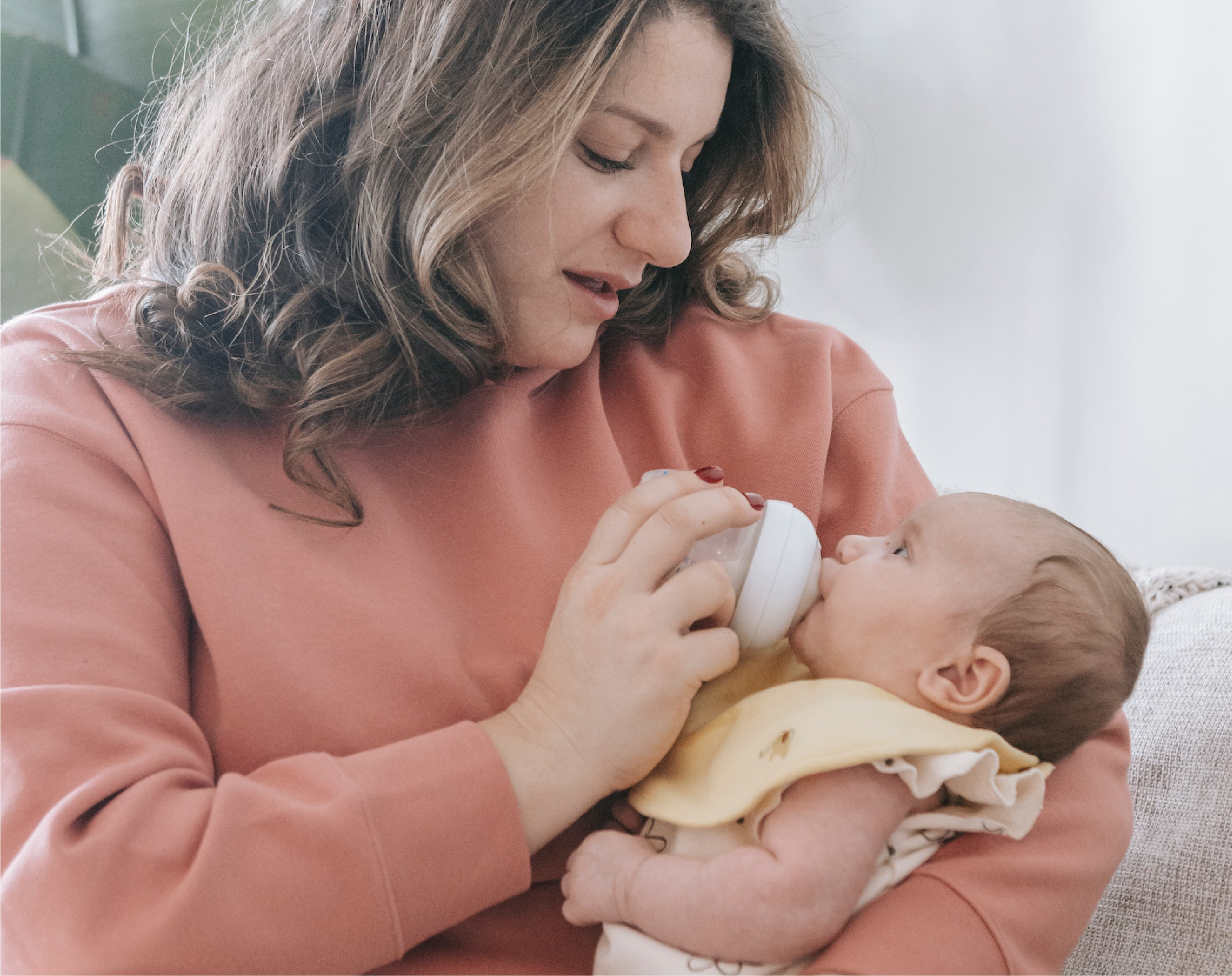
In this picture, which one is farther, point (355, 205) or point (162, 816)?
point (355, 205)

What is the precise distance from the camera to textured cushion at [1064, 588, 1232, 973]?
1.06 meters

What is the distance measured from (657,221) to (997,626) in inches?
21.8

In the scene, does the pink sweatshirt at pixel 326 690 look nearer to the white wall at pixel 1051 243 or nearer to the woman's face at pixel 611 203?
the woman's face at pixel 611 203

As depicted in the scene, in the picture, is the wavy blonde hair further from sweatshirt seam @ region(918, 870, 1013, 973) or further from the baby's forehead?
sweatshirt seam @ region(918, 870, 1013, 973)

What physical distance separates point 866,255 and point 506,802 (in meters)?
1.77

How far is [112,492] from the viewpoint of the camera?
3.00 ft

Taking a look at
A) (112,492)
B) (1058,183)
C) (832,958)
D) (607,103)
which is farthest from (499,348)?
(1058,183)

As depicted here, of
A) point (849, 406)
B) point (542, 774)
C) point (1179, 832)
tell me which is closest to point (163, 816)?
point (542, 774)

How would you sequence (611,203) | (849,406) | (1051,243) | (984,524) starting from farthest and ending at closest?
(1051,243), (849,406), (611,203), (984,524)

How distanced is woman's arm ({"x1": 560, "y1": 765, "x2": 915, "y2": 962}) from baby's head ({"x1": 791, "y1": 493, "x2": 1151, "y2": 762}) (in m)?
0.13

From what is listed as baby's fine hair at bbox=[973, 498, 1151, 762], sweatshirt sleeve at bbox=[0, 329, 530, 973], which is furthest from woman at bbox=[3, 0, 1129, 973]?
baby's fine hair at bbox=[973, 498, 1151, 762]

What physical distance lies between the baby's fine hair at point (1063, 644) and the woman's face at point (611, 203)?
53 centimetres

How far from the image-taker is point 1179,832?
1.12m

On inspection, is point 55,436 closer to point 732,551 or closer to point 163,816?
point 163,816
